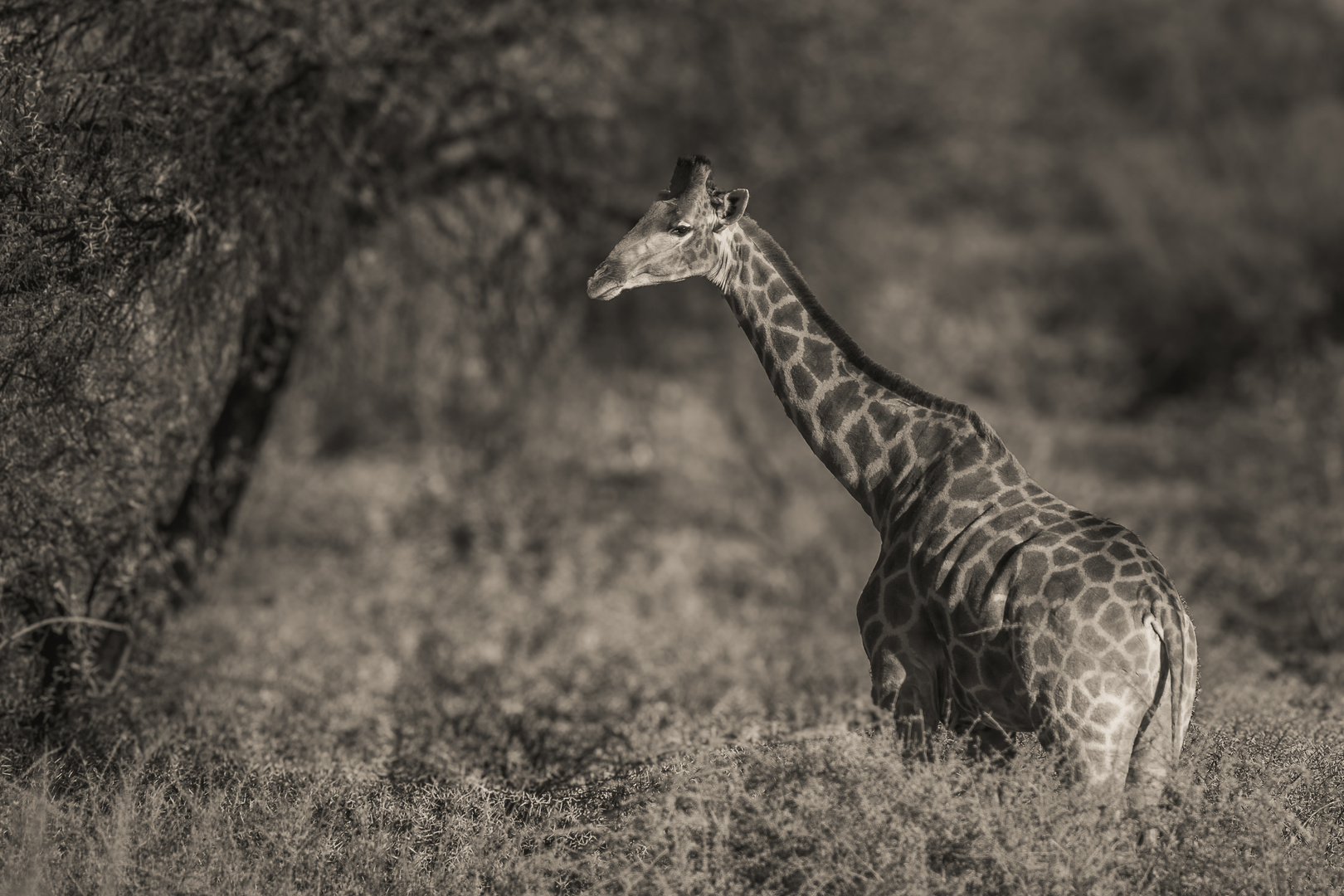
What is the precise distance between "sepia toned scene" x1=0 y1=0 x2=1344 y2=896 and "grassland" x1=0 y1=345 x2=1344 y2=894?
0.13 ft

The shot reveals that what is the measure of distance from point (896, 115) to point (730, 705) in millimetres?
11038

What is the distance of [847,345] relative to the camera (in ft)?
17.5

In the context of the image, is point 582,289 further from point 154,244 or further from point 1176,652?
point 1176,652

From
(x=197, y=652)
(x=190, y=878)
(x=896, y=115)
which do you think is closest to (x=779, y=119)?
(x=896, y=115)

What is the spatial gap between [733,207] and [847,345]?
30.0 inches

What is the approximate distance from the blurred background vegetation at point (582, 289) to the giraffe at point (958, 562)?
270 centimetres

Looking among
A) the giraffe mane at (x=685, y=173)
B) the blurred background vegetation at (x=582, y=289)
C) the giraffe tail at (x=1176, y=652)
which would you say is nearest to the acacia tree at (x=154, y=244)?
the blurred background vegetation at (x=582, y=289)

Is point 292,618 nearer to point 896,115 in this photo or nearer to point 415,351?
point 415,351

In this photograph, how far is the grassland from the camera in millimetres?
4539

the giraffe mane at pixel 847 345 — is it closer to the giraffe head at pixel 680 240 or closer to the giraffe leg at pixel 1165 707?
the giraffe head at pixel 680 240

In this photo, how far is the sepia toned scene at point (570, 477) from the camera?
468 centimetres

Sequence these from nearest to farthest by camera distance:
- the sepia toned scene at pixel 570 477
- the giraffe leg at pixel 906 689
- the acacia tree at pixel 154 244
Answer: the sepia toned scene at pixel 570 477 < the giraffe leg at pixel 906 689 < the acacia tree at pixel 154 244

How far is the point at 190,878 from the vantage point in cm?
447

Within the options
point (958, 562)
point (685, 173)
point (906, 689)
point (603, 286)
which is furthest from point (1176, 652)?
point (685, 173)
